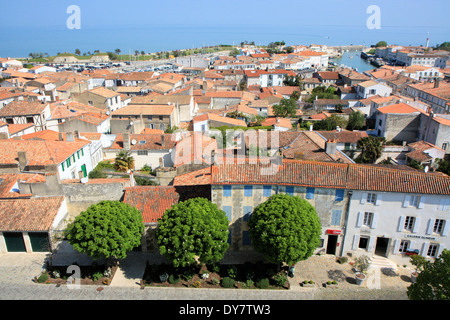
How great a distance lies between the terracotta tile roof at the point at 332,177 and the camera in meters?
23.4

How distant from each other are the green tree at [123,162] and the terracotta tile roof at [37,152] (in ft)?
15.5

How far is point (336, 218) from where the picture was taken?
24578 millimetres

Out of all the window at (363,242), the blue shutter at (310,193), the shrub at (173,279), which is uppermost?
the blue shutter at (310,193)

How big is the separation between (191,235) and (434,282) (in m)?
13.4

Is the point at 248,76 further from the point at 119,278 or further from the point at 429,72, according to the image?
the point at 119,278

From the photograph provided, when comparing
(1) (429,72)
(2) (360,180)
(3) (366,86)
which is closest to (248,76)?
(3) (366,86)

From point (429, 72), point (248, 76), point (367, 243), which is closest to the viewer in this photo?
point (367, 243)

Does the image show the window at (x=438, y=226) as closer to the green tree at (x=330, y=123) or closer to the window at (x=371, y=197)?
the window at (x=371, y=197)

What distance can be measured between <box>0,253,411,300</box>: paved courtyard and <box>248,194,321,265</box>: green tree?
8.56ft

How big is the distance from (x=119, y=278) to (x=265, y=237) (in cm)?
1039

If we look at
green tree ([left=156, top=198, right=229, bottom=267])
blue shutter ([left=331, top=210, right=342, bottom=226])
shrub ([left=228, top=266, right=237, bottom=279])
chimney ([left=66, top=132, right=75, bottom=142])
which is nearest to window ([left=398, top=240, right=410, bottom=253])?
blue shutter ([left=331, top=210, right=342, bottom=226])

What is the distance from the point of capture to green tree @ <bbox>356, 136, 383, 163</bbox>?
41.7m

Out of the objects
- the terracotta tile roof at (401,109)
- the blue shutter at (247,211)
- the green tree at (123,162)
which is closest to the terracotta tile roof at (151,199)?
the blue shutter at (247,211)
